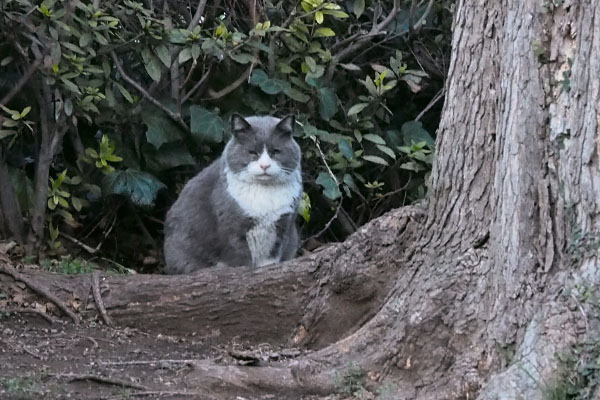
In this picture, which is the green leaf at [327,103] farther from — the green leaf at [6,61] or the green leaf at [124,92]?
the green leaf at [6,61]

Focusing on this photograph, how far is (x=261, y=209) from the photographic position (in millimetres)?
6648

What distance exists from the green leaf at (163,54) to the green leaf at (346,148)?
1579mm

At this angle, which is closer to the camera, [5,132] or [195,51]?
[5,132]

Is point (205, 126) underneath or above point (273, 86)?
underneath

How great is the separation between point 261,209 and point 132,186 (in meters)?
1.33

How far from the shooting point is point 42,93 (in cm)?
704

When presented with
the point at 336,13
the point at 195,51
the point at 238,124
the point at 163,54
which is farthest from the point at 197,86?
the point at 336,13

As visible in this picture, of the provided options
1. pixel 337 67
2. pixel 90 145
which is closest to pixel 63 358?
pixel 90 145

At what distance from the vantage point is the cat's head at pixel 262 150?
6.69 m

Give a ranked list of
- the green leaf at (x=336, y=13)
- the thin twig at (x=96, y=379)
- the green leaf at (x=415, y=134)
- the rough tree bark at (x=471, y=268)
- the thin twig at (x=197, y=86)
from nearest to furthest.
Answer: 1. the rough tree bark at (x=471, y=268)
2. the thin twig at (x=96, y=379)
3. the green leaf at (x=336, y=13)
4. the thin twig at (x=197, y=86)
5. the green leaf at (x=415, y=134)

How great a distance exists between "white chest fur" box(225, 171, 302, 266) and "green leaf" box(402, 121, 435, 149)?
5.95 ft

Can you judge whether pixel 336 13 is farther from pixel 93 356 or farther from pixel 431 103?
pixel 93 356

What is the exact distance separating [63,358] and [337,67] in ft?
13.9

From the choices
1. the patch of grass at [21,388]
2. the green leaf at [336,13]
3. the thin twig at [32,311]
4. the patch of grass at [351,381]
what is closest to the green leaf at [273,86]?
the green leaf at [336,13]
